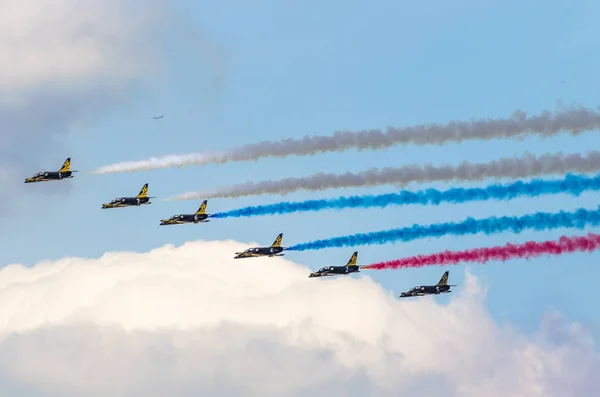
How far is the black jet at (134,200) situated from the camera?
138 m

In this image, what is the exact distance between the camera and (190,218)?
138 m

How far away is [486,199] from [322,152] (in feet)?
54.2

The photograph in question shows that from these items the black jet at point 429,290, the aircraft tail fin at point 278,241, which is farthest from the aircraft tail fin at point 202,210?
the black jet at point 429,290

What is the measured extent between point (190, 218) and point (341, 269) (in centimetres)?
1517

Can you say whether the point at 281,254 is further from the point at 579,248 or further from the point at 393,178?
the point at 579,248

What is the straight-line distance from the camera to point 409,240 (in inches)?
4439

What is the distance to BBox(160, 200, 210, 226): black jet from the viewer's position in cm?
13650

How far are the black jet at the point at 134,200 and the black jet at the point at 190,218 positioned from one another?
3.21m

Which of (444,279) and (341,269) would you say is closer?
(341,269)

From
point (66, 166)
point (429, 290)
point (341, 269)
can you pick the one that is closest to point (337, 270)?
point (341, 269)

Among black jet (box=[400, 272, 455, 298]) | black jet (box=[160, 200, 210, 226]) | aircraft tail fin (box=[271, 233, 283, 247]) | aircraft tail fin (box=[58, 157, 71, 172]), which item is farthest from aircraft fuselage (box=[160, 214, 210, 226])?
black jet (box=[400, 272, 455, 298])

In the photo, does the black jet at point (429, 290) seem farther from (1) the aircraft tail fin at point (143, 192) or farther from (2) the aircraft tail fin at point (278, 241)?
(1) the aircraft tail fin at point (143, 192)

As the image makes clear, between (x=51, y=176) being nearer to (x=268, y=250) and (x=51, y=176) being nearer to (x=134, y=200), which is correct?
(x=134, y=200)

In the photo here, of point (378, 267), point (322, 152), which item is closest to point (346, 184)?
point (322, 152)
